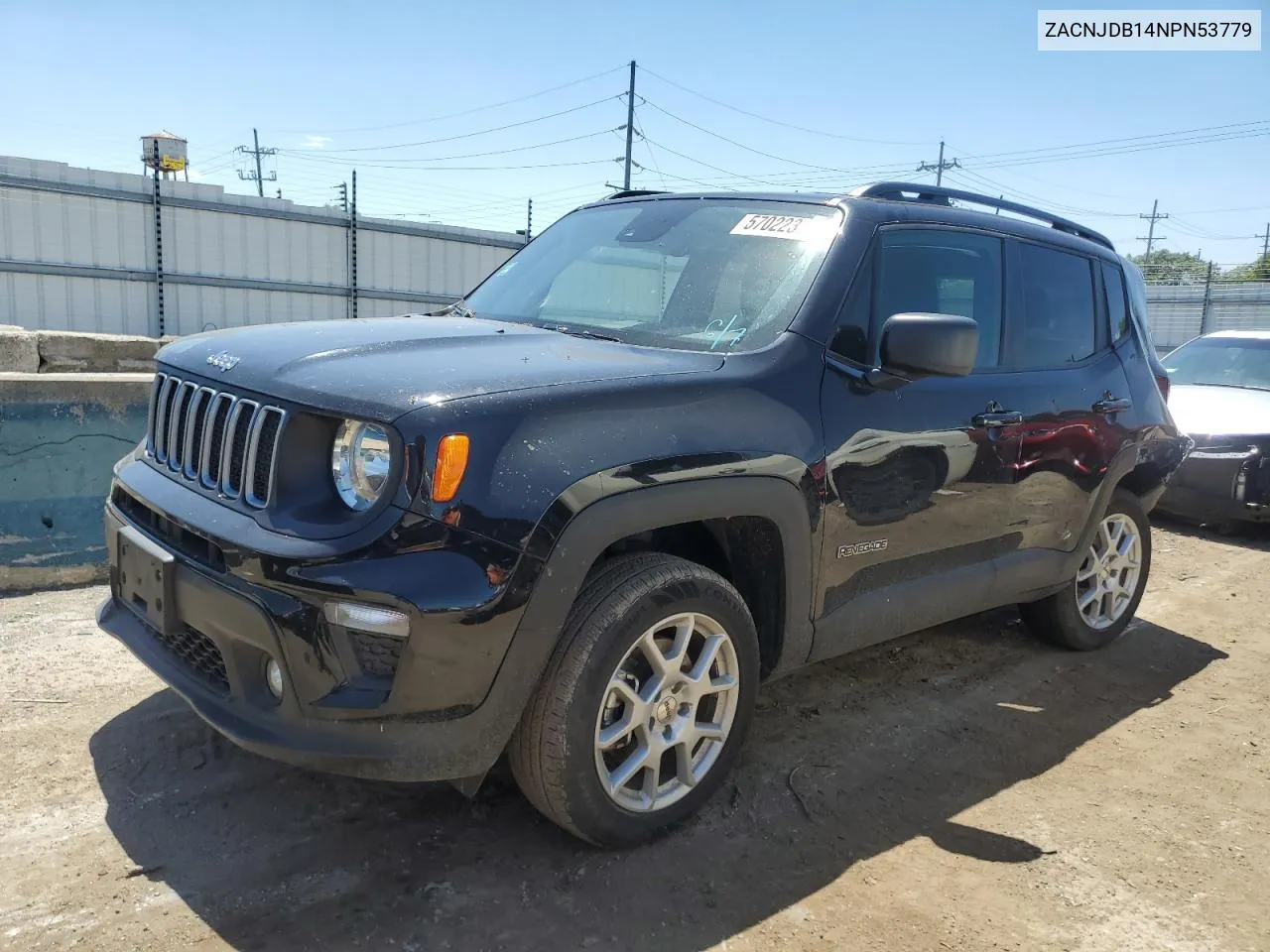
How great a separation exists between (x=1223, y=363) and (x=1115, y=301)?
17.6ft

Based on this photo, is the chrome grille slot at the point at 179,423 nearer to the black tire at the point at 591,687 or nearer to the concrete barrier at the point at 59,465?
the black tire at the point at 591,687

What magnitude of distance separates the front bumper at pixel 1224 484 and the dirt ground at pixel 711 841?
3.87 meters

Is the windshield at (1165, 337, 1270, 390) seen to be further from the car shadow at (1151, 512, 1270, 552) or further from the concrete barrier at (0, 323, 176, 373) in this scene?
the concrete barrier at (0, 323, 176, 373)

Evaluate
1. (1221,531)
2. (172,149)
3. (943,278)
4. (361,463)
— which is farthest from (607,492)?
(172,149)

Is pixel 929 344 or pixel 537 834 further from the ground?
pixel 929 344

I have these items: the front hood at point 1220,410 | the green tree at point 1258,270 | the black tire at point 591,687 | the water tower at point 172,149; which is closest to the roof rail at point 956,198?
the black tire at point 591,687

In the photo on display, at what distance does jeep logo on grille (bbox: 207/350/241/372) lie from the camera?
2.87m

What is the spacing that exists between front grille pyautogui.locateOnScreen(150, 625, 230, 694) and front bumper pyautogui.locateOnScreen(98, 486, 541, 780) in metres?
0.07

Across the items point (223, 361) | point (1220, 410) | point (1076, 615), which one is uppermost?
point (223, 361)

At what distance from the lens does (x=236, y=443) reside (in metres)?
2.71

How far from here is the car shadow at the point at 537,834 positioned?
256 centimetres

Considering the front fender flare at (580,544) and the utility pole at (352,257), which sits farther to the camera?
the utility pole at (352,257)

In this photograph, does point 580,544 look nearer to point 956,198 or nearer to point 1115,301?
point 956,198

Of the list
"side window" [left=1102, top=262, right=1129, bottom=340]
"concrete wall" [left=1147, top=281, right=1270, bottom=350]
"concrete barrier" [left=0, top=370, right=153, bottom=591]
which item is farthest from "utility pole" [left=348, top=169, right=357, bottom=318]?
"concrete wall" [left=1147, top=281, right=1270, bottom=350]
